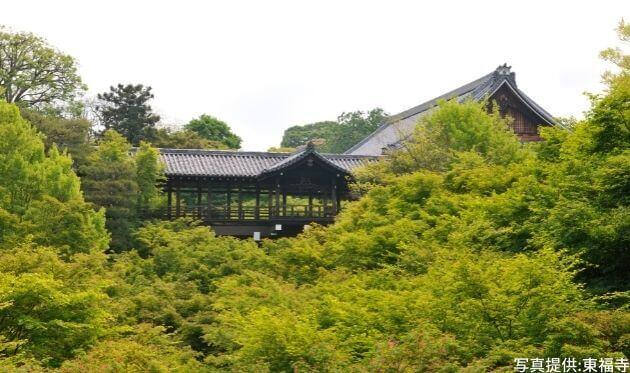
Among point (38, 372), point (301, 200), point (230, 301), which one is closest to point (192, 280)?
point (230, 301)

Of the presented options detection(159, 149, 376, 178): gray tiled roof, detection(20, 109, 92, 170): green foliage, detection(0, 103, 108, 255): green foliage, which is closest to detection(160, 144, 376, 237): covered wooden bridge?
detection(159, 149, 376, 178): gray tiled roof

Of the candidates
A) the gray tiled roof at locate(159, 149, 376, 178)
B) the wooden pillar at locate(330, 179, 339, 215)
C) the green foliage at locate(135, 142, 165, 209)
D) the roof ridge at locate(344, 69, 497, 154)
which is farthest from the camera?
the roof ridge at locate(344, 69, 497, 154)

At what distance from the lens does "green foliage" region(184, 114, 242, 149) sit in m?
55.2

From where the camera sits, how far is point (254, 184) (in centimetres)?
2880

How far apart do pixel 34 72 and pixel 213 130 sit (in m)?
19.9

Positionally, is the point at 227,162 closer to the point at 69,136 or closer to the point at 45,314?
the point at 69,136

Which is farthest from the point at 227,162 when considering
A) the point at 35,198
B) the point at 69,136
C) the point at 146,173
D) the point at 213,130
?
the point at 213,130

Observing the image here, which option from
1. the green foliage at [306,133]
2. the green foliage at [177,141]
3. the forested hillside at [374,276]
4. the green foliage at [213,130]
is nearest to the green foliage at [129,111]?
the green foliage at [177,141]

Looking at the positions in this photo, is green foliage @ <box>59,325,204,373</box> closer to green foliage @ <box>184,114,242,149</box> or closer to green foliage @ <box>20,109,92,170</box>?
green foliage @ <box>20,109,92,170</box>

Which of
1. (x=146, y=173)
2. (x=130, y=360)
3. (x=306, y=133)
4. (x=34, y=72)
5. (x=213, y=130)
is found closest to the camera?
(x=130, y=360)

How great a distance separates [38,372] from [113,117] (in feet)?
117

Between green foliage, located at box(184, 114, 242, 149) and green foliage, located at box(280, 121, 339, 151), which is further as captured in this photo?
green foliage, located at box(280, 121, 339, 151)

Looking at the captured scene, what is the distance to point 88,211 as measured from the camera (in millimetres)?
16422

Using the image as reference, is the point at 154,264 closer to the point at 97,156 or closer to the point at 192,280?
the point at 192,280
